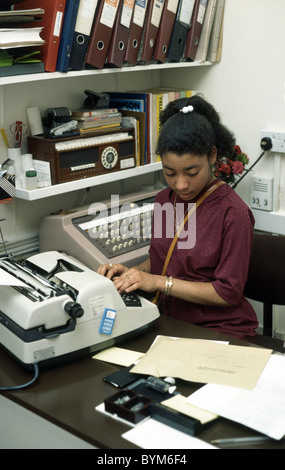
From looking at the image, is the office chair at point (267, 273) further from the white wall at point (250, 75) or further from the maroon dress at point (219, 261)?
the white wall at point (250, 75)

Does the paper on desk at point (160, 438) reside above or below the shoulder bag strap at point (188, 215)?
below

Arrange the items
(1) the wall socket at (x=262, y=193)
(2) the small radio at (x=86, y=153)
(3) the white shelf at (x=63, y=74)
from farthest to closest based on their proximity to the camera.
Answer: (1) the wall socket at (x=262, y=193), (2) the small radio at (x=86, y=153), (3) the white shelf at (x=63, y=74)

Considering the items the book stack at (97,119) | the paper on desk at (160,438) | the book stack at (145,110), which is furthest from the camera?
the book stack at (145,110)

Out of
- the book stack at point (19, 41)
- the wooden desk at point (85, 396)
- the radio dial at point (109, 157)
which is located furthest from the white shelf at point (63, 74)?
the wooden desk at point (85, 396)

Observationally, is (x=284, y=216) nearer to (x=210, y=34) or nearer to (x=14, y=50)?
(x=210, y=34)

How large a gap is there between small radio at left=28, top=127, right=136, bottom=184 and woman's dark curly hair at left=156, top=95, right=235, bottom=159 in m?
0.41

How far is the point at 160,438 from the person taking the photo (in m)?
1.10

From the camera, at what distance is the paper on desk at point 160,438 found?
1.08 m

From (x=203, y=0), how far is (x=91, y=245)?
3.90ft

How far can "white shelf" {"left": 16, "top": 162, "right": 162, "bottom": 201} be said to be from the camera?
1.96m

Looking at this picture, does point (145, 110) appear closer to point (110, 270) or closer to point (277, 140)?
point (277, 140)

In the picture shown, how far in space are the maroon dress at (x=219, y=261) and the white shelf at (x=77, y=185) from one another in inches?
17.6

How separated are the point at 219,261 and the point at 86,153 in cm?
71
